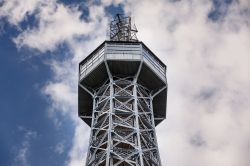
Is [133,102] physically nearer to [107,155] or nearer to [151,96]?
[151,96]

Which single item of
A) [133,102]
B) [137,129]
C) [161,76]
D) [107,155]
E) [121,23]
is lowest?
[107,155]

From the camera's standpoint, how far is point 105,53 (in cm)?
6369

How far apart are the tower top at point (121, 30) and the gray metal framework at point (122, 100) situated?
7.65 metres

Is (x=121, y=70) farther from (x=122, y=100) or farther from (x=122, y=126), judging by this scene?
(x=122, y=126)

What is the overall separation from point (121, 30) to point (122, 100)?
16.9 meters

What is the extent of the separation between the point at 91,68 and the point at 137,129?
11994 mm

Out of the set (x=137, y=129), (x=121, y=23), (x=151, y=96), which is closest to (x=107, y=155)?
(x=137, y=129)

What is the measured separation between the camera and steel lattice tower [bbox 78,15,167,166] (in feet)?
178

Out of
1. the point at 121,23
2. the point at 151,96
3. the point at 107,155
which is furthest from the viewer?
the point at 121,23

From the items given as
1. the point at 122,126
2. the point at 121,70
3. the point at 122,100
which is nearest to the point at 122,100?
the point at 122,100

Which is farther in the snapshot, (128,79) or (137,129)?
(128,79)

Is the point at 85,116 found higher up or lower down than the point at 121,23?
lower down

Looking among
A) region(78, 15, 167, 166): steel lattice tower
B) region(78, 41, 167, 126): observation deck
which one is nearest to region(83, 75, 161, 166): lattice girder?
region(78, 15, 167, 166): steel lattice tower

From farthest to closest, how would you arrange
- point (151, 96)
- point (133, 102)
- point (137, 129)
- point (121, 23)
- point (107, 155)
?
point (121, 23) → point (151, 96) → point (133, 102) → point (137, 129) → point (107, 155)
